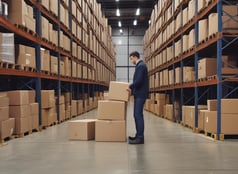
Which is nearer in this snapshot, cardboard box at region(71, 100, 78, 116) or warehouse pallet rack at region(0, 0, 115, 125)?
warehouse pallet rack at region(0, 0, 115, 125)

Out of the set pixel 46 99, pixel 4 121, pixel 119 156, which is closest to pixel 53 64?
pixel 46 99

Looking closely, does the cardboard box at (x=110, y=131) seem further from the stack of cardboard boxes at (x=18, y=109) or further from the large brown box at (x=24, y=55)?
the large brown box at (x=24, y=55)

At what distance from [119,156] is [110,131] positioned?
5.54 feet

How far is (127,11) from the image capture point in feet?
92.9

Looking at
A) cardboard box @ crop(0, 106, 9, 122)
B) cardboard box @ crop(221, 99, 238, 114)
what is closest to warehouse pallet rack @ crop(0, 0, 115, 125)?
cardboard box @ crop(0, 106, 9, 122)

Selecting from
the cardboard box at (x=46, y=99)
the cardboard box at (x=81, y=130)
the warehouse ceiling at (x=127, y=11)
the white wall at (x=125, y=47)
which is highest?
the warehouse ceiling at (x=127, y=11)

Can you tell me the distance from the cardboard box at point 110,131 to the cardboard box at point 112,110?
0.11m

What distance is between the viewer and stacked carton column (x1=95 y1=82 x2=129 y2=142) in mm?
7012

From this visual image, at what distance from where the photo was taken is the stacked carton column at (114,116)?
23.0 feet

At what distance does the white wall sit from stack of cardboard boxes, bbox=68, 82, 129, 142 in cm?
2650

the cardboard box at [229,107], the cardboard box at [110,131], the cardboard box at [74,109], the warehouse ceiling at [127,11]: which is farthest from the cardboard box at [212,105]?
the warehouse ceiling at [127,11]

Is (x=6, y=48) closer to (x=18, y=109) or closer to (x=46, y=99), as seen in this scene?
(x=18, y=109)

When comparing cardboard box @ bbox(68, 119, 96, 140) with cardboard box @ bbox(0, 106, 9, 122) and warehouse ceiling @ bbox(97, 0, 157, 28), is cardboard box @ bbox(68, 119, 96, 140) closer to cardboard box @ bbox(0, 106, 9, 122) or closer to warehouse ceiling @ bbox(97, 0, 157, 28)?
cardboard box @ bbox(0, 106, 9, 122)

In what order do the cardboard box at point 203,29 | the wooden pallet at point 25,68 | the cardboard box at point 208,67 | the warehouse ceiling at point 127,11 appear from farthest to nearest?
the warehouse ceiling at point 127,11 < the cardboard box at point 203,29 < the cardboard box at point 208,67 < the wooden pallet at point 25,68
